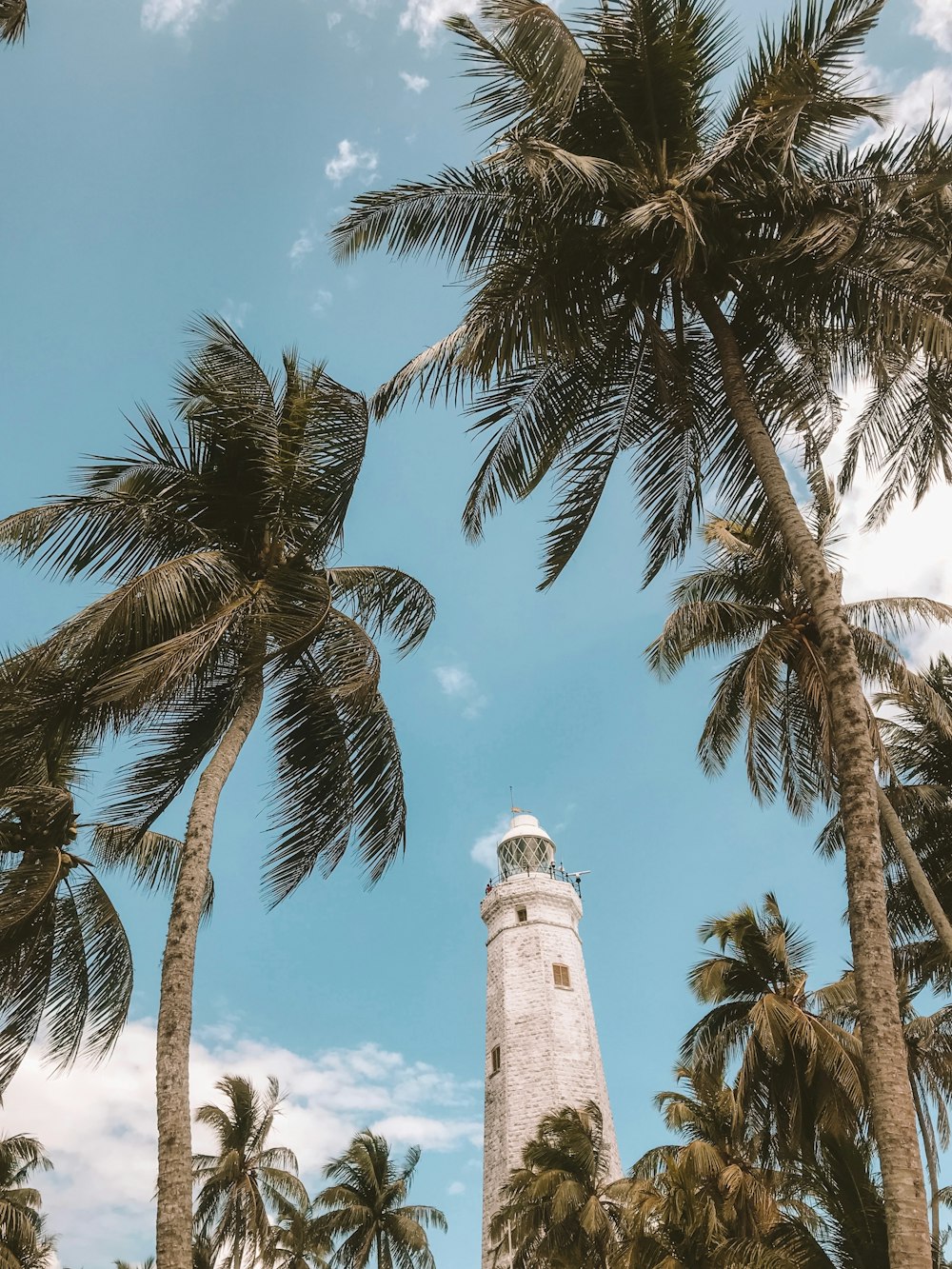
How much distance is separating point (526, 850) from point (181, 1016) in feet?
116

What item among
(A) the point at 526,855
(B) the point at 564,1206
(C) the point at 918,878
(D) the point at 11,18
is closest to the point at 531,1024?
(A) the point at 526,855

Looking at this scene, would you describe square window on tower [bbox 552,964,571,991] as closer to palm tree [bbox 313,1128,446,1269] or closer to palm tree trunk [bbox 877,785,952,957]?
palm tree [bbox 313,1128,446,1269]

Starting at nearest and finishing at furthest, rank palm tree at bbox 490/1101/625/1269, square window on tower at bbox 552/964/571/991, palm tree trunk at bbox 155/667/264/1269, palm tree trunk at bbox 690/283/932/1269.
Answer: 1. palm tree trunk at bbox 690/283/932/1269
2. palm tree trunk at bbox 155/667/264/1269
3. palm tree at bbox 490/1101/625/1269
4. square window on tower at bbox 552/964/571/991

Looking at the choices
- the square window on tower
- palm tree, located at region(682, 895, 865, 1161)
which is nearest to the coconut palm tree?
palm tree, located at region(682, 895, 865, 1161)

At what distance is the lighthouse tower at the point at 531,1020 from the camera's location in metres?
34.5

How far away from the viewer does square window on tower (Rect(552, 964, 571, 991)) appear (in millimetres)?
37344

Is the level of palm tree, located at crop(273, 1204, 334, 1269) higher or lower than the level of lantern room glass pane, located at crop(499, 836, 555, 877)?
lower

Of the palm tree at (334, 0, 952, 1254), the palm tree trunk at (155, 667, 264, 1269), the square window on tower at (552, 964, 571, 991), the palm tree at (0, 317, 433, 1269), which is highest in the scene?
the square window on tower at (552, 964, 571, 991)

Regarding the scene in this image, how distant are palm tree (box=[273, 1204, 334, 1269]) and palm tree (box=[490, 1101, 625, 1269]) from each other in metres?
6.24

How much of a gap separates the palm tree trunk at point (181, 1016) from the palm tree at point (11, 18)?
20.0ft

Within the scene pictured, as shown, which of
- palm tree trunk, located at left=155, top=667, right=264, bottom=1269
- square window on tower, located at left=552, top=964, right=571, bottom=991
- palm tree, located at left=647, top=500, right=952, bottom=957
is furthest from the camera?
square window on tower, located at left=552, top=964, right=571, bottom=991

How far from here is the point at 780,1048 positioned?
17.3 meters

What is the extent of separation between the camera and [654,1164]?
21109mm

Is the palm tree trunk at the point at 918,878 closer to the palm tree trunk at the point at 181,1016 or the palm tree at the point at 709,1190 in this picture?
the palm tree at the point at 709,1190
